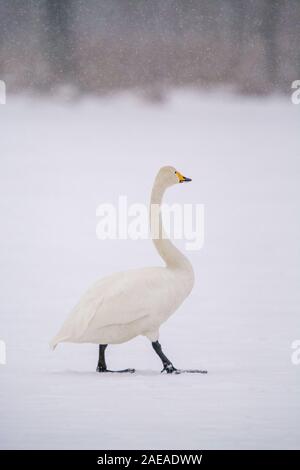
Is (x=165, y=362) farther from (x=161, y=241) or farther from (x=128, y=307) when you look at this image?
(x=161, y=241)

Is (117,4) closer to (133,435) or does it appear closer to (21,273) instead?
(21,273)

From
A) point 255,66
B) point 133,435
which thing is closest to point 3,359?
point 133,435

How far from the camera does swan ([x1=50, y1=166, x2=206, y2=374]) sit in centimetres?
349

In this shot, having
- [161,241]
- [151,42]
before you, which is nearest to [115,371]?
[161,241]

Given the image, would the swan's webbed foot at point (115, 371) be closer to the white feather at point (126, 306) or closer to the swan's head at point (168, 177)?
the white feather at point (126, 306)

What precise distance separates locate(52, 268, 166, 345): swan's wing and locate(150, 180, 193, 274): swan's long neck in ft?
0.36

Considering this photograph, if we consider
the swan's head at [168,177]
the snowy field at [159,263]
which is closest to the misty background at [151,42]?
the snowy field at [159,263]

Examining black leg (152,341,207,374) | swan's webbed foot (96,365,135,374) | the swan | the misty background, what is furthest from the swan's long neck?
the misty background

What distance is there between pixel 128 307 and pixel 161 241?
326 mm

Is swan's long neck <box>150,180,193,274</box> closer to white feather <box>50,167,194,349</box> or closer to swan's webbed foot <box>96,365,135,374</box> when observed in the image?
white feather <box>50,167,194,349</box>

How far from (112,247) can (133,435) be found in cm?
234

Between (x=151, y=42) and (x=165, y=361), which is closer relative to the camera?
(x=165, y=361)

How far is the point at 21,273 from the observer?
16.2 feet

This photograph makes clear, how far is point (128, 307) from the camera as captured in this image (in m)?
3.51
